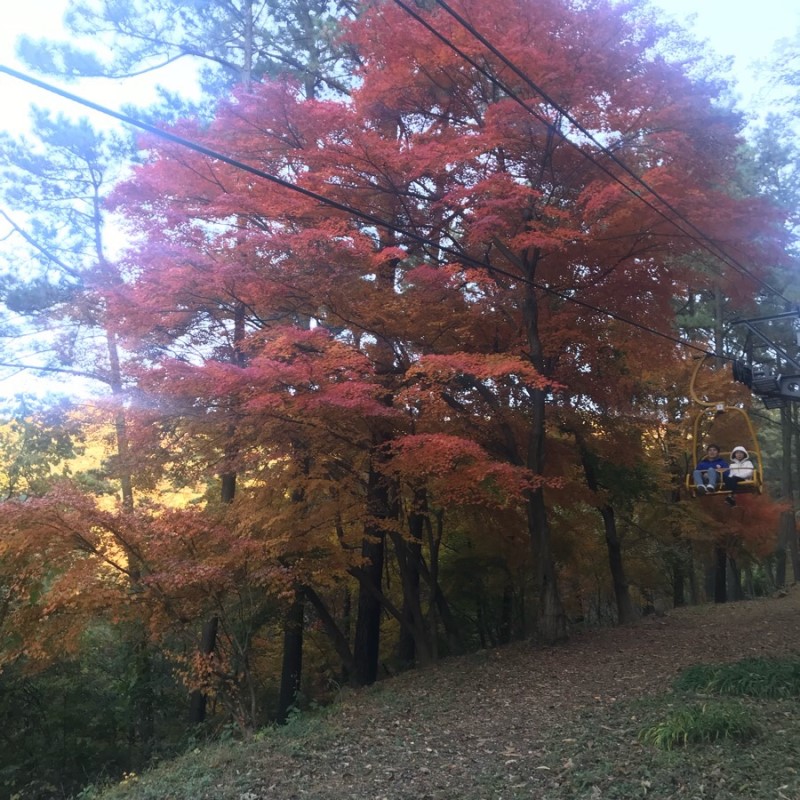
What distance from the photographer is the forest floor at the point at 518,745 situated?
5543mm

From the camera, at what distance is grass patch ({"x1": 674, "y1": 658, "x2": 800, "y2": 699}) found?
292 inches

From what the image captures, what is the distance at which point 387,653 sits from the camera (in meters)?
21.3

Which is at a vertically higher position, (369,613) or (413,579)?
(413,579)

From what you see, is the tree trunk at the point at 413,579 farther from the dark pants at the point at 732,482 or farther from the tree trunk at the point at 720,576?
the tree trunk at the point at 720,576

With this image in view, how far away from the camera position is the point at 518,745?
6828mm

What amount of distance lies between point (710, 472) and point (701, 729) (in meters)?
4.45

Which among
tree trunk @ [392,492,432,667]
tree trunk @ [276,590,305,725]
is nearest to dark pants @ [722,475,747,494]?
tree trunk @ [392,492,432,667]

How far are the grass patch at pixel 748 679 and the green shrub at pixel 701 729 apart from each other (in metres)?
1.29

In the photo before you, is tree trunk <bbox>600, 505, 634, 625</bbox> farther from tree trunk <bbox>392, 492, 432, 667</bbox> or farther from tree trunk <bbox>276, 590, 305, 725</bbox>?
tree trunk <bbox>276, 590, 305, 725</bbox>

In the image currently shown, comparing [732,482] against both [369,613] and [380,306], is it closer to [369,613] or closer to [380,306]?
[380,306]

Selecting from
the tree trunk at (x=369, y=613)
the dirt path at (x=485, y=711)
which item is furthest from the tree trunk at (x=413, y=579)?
the dirt path at (x=485, y=711)

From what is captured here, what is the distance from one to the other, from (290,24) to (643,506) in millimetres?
17417

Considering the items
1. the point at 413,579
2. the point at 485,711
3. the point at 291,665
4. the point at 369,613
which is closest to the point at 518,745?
the point at 485,711

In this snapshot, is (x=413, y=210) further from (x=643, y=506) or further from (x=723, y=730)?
(x=643, y=506)
